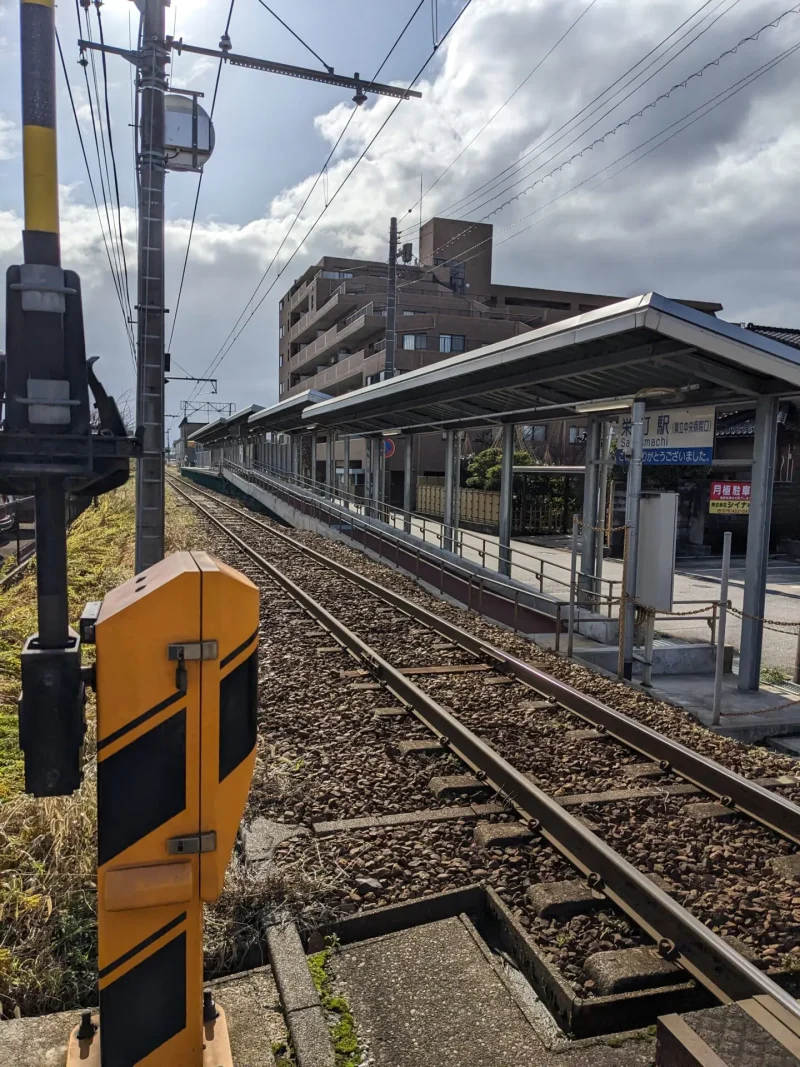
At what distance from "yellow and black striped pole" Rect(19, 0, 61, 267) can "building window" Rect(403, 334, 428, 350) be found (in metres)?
41.3

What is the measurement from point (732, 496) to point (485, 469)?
21694 millimetres

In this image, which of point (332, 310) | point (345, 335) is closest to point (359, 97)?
point (345, 335)

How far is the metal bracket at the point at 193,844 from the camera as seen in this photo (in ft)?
6.59

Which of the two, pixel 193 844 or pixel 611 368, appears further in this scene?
pixel 611 368

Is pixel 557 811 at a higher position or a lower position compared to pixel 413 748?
higher

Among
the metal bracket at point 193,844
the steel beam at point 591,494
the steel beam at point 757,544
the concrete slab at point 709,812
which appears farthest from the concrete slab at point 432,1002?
the steel beam at point 591,494

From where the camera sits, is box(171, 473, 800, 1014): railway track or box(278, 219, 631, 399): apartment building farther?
box(278, 219, 631, 399): apartment building

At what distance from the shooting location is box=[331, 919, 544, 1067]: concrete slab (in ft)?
8.49

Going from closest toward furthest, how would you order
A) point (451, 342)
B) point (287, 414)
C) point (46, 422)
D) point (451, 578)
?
point (46, 422) → point (451, 578) → point (287, 414) → point (451, 342)

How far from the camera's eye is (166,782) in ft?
6.56

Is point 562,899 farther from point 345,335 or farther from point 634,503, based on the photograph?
point 345,335

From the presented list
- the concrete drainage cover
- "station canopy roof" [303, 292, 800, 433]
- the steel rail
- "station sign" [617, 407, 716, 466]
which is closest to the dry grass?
the concrete drainage cover

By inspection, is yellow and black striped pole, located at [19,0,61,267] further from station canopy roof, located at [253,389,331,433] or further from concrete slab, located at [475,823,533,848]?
station canopy roof, located at [253,389,331,433]

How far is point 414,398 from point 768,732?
9.52m
